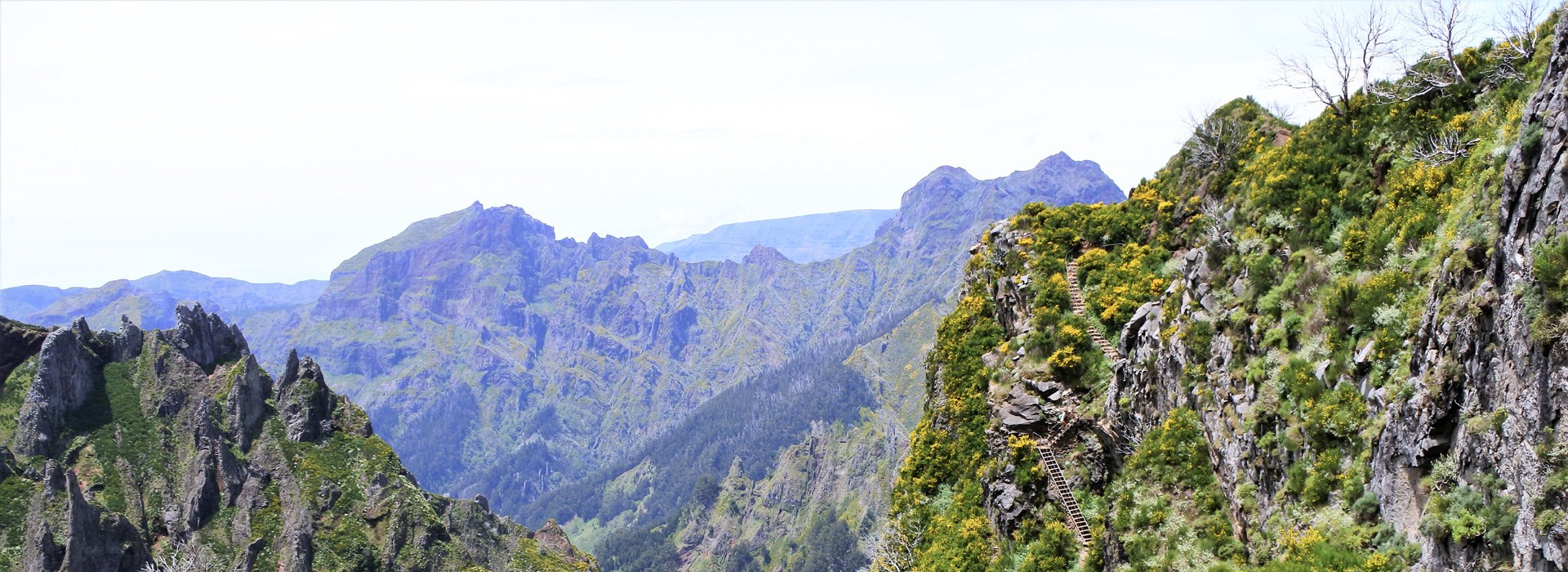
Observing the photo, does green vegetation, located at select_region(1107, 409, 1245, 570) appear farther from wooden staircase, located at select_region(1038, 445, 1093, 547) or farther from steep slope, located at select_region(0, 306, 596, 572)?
steep slope, located at select_region(0, 306, 596, 572)

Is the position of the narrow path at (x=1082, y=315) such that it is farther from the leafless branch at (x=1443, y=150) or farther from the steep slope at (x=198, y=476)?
the steep slope at (x=198, y=476)

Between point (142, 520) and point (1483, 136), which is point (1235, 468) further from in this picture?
point (142, 520)

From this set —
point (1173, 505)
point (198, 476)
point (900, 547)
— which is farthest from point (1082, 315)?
point (198, 476)

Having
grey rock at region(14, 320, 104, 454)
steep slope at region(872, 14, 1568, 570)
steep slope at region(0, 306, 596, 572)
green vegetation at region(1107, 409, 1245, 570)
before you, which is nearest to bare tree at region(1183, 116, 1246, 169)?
steep slope at region(872, 14, 1568, 570)

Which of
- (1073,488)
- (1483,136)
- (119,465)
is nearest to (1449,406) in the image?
(1483,136)

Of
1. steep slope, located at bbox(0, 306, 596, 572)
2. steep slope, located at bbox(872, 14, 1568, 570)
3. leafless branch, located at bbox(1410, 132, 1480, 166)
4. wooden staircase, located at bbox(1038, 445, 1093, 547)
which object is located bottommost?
steep slope, located at bbox(0, 306, 596, 572)

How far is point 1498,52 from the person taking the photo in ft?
80.6

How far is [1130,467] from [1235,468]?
591 centimetres

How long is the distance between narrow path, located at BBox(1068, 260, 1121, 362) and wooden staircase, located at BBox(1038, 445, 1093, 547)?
549 cm

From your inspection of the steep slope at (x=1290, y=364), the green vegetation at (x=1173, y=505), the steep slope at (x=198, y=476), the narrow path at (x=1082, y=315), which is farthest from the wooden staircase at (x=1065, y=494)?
the steep slope at (x=198, y=476)

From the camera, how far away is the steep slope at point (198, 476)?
9031 cm

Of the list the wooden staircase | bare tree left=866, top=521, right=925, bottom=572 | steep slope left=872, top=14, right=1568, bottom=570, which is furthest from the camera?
bare tree left=866, top=521, right=925, bottom=572

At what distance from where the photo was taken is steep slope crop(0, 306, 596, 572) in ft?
296

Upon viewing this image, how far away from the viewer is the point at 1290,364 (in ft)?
72.0
